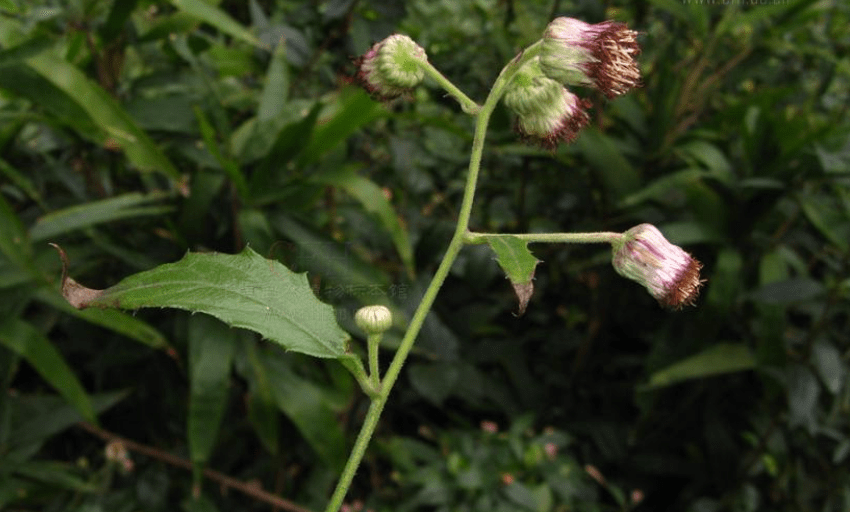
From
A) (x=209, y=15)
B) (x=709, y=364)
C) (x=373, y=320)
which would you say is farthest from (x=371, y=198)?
(x=373, y=320)

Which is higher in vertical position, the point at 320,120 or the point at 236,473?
the point at 320,120

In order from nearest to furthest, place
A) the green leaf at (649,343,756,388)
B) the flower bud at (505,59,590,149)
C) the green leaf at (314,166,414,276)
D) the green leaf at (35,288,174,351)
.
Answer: the flower bud at (505,59,590,149) → the green leaf at (35,288,174,351) → the green leaf at (314,166,414,276) → the green leaf at (649,343,756,388)

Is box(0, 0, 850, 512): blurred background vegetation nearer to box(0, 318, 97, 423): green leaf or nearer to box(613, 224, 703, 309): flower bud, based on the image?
box(0, 318, 97, 423): green leaf

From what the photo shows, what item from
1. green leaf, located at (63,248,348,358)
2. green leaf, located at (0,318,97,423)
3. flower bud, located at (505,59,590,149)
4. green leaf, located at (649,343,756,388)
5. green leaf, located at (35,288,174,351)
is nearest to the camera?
green leaf, located at (63,248,348,358)

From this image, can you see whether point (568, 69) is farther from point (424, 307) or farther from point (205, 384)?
point (205, 384)

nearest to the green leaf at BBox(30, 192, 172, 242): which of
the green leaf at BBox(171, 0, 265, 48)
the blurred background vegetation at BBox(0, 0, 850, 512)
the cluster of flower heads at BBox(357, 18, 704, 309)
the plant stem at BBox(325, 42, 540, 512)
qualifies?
the blurred background vegetation at BBox(0, 0, 850, 512)

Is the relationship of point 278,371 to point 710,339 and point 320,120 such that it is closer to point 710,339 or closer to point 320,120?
point 320,120

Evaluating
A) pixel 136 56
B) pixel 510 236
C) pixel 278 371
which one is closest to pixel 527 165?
pixel 278 371
